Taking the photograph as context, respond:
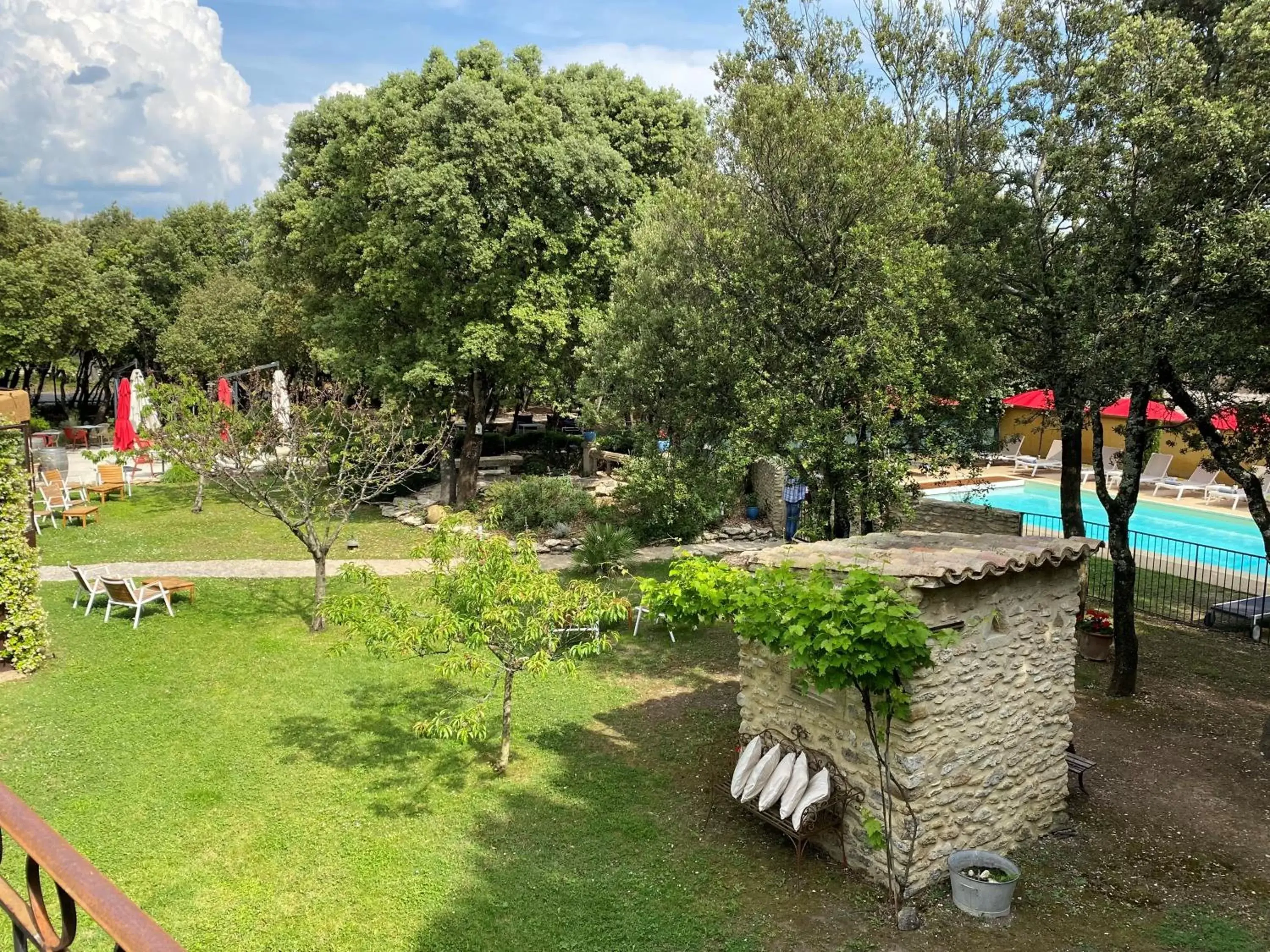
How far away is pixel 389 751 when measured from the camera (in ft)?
31.0

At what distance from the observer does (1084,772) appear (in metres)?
9.21

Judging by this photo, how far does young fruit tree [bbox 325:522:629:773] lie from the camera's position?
821 cm

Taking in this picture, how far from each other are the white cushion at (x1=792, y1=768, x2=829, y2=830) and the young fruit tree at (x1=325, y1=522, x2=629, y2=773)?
2.52 metres

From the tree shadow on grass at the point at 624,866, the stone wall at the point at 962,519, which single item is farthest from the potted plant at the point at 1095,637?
the tree shadow on grass at the point at 624,866

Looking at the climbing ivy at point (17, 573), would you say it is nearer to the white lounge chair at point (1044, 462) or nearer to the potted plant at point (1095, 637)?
→ the potted plant at point (1095, 637)

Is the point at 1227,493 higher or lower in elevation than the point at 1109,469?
lower

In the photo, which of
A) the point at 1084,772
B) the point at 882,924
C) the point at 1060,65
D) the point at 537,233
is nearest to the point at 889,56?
the point at 1060,65

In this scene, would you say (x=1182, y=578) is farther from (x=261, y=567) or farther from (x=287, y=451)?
(x=261, y=567)

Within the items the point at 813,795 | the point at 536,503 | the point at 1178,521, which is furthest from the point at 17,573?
the point at 1178,521

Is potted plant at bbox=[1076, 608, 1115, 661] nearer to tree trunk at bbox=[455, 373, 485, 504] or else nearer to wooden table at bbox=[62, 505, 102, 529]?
tree trunk at bbox=[455, 373, 485, 504]

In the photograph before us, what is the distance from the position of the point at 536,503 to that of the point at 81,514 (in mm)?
10173

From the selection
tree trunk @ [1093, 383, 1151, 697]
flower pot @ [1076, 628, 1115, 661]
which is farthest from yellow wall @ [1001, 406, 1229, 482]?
tree trunk @ [1093, 383, 1151, 697]

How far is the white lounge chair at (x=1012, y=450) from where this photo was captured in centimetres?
3175

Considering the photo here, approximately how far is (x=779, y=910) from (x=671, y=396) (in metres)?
8.64
